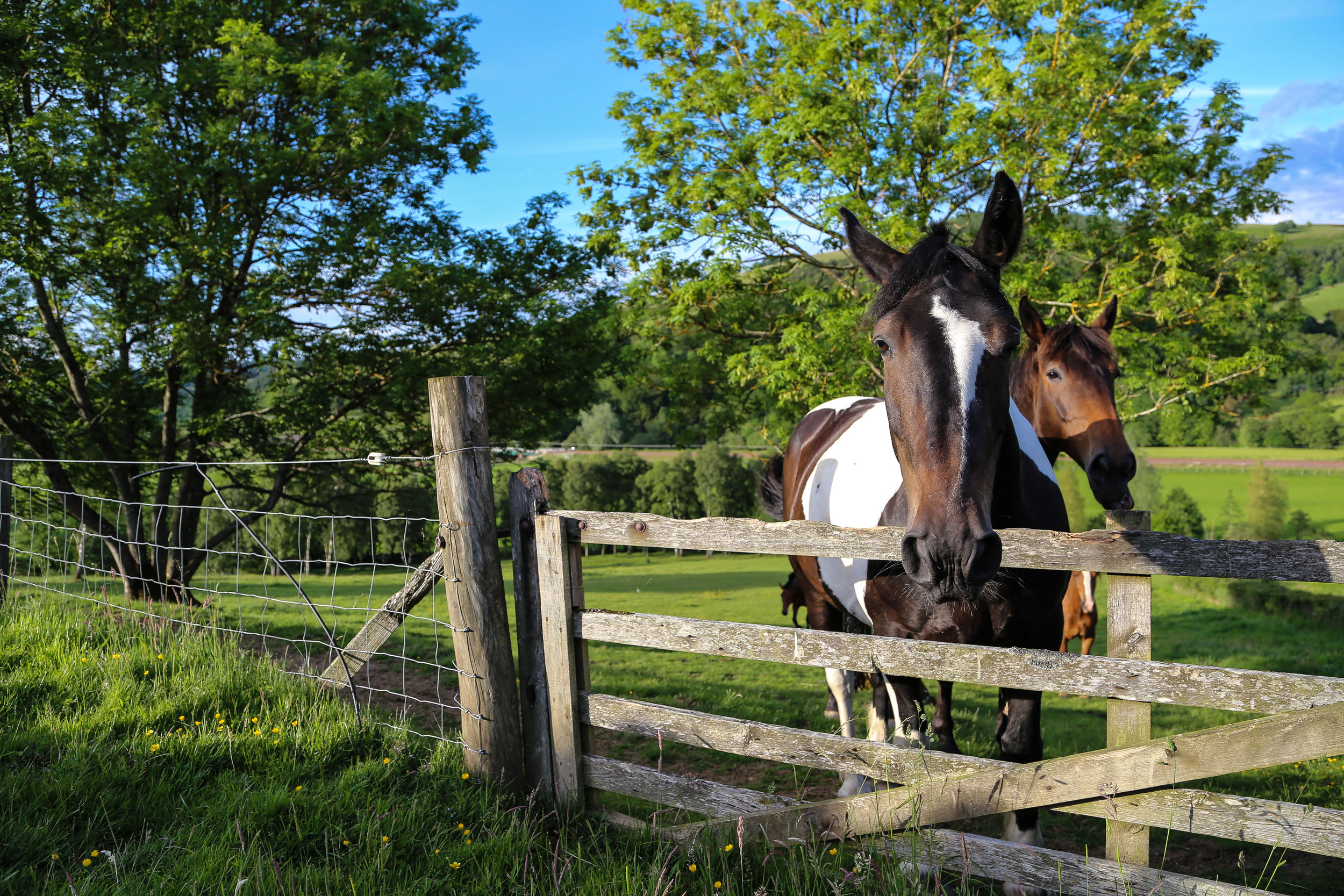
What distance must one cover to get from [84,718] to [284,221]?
9.27m

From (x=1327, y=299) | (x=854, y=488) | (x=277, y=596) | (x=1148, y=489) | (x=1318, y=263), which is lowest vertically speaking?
(x=277, y=596)

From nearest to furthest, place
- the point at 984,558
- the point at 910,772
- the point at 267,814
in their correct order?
the point at 984,558 < the point at 910,772 < the point at 267,814

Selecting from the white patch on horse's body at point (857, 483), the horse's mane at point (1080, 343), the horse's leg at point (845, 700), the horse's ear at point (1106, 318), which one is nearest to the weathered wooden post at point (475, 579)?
the white patch on horse's body at point (857, 483)

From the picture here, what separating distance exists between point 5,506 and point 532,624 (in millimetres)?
5623

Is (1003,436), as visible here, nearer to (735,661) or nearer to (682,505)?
(735,661)

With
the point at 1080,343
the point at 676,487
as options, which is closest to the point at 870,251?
the point at 1080,343

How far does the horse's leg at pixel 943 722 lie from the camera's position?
374 cm

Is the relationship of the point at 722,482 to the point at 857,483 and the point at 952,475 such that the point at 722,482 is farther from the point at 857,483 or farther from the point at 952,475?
the point at 952,475

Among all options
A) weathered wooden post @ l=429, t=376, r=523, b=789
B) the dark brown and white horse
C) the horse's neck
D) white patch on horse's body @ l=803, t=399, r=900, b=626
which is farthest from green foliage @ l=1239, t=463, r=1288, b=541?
weathered wooden post @ l=429, t=376, r=523, b=789

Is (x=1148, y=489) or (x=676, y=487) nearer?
(x=1148, y=489)

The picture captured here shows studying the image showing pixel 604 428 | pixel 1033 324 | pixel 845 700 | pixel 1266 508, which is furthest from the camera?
pixel 604 428

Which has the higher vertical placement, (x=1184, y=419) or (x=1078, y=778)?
(x=1184, y=419)

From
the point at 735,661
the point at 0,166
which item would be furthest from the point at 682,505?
the point at 0,166

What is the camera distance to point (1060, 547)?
256 centimetres
